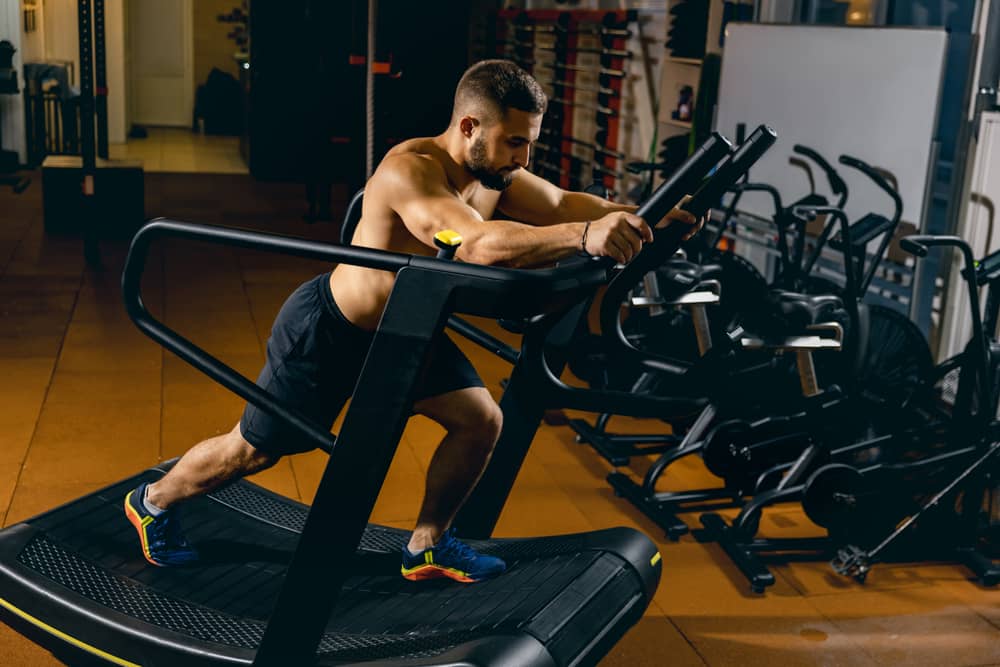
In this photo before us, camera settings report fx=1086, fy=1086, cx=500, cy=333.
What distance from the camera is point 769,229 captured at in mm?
5082

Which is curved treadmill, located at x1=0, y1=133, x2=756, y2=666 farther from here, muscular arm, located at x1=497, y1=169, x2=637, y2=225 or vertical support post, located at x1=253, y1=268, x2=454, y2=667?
muscular arm, located at x1=497, y1=169, x2=637, y2=225

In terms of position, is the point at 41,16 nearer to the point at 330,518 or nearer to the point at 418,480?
the point at 418,480

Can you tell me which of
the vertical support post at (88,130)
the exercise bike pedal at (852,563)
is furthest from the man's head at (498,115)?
the vertical support post at (88,130)

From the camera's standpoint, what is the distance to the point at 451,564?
2502 mm

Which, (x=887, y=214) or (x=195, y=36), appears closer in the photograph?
(x=887, y=214)

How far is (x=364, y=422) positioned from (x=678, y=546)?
66.5 inches

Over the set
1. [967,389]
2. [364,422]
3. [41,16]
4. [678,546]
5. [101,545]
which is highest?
[41,16]

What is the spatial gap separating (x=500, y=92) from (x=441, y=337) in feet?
1.64

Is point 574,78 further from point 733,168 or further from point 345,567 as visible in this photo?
point 345,567

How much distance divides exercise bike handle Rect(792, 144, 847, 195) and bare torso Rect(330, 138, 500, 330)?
2398 mm

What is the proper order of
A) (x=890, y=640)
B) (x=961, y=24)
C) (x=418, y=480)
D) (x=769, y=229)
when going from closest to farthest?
(x=890, y=640) < (x=418, y=480) < (x=961, y=24) < (x=769, y=229)

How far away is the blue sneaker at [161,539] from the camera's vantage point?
2.55 m

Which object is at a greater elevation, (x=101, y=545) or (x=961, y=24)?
(x=961, y=24)

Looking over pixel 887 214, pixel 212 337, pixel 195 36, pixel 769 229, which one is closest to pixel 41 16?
pixel 195 36
